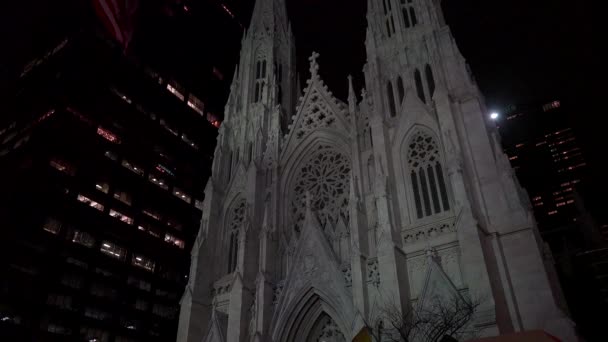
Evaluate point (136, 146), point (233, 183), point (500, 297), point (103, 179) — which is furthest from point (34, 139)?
point (500, 297)

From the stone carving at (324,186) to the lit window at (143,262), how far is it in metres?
26.5

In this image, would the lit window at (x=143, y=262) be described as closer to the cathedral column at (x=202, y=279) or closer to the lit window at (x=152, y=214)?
the lit window at (x=152, y=214)

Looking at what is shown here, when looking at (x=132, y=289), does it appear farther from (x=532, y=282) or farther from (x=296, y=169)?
(x=532, y=282)

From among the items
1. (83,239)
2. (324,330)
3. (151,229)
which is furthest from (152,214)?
(324,330)

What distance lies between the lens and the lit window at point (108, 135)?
48.0 m

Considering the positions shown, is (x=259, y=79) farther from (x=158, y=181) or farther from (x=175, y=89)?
(x=175, y=89)

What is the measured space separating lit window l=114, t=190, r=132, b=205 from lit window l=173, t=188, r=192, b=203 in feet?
21.6

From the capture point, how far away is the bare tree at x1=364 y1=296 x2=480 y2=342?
15570mm

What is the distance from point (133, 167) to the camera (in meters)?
50.6

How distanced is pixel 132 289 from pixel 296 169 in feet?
86.1

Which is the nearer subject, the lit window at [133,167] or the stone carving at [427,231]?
the stone carving at [427,231]

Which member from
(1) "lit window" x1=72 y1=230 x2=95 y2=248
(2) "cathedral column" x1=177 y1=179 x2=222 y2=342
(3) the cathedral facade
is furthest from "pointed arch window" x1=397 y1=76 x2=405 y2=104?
(1) "lit window" x1=72 y1=230 x2=95 y2=248

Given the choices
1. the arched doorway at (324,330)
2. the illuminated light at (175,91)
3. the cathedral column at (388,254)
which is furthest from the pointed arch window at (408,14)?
the illuminated light at (175,91)

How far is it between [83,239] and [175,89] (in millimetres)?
25661
